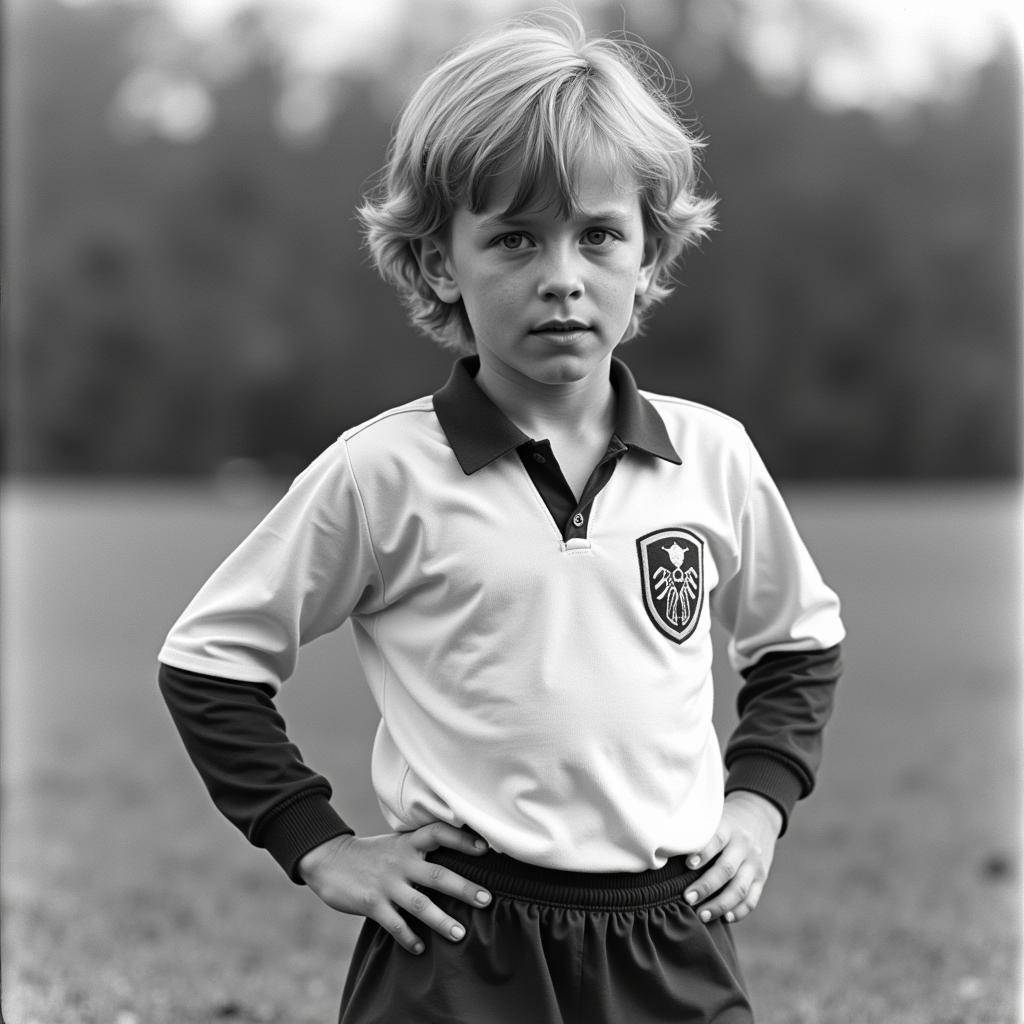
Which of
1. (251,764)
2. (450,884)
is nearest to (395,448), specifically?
(251,764)

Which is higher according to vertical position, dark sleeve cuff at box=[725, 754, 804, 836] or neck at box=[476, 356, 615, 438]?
neck at box=[476, 356, 615, 438]

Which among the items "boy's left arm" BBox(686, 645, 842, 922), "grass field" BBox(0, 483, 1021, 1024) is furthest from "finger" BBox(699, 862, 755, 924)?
"grass field" BBox(0, 483, 1021, 1024)

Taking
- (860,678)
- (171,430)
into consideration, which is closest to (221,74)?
(171,430)

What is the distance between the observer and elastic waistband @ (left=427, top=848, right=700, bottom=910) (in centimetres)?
186

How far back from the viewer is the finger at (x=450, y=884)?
6.12ft

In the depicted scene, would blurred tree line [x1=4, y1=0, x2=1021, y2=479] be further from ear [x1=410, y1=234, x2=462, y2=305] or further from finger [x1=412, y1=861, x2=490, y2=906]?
finger [x1=412, y1=861, x2=490, y2=906]

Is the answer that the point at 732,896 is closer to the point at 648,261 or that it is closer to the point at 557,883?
the point at 557,883

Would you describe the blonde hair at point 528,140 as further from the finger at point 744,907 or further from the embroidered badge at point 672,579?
the finger at point 744,907

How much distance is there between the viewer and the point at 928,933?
3926 millimetres

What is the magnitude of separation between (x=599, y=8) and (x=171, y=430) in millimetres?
12906

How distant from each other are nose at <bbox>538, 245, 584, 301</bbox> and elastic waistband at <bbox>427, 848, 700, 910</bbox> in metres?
0.69

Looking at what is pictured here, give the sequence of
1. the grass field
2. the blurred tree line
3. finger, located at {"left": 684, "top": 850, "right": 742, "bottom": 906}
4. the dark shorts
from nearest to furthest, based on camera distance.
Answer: the dark shorts, finger, located at {"left": 684, "top": 850, "right": 742, "bottom": 906}, the grass field, the blurred tree line

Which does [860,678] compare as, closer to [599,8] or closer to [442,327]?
[442,327]

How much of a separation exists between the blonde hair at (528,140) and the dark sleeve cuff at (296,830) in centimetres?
71
